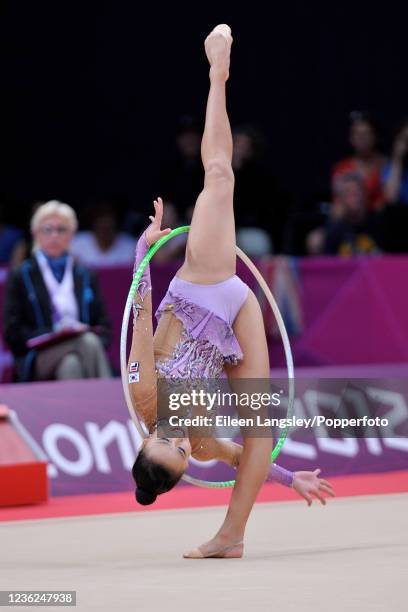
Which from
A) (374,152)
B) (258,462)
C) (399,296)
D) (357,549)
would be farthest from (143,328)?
(374,152)

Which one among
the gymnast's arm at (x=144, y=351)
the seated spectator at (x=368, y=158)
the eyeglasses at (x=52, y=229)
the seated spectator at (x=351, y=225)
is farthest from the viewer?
the seated spectator at (x=368, y=158)

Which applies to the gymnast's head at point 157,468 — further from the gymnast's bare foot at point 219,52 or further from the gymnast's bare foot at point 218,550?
the gymnast's bare foot at point 219,52

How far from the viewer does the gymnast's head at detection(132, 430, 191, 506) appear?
526cm

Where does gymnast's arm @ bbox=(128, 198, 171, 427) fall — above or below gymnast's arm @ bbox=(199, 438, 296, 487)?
above

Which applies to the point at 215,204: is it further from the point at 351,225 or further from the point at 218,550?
the point at 351,225

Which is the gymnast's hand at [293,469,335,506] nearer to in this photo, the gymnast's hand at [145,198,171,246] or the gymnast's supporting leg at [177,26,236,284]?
the gymnast's supporting leg at [177,26,236,284]

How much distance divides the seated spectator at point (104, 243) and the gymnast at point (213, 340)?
506 cm

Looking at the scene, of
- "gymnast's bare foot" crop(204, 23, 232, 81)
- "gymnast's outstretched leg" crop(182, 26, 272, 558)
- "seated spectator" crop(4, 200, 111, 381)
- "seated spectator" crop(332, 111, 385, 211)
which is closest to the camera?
"gymnast's outstretched leg" crop(182, 26, 272, 558)

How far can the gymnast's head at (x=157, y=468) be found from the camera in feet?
17.3

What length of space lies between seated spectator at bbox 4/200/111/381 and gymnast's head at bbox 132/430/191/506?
309 cm

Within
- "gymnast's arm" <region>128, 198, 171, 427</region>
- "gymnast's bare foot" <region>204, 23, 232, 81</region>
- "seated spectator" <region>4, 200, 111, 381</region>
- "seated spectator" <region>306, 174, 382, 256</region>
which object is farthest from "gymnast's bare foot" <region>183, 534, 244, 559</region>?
"seated spectator" <region>306, 174, 382, 256</region>

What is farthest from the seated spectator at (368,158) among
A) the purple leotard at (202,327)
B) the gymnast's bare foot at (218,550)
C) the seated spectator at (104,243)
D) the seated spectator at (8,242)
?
the gymnast's bare foot at (218,550)

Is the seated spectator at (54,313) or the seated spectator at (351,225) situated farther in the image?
the seated spectator at (351,225)

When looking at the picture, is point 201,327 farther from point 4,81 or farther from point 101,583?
point 4,81
